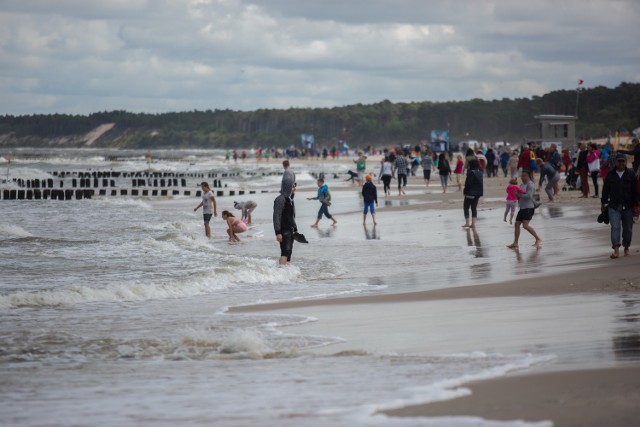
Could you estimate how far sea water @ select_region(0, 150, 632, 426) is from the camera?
7.21 metres

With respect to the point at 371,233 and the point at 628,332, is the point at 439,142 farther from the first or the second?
the point at 628,332

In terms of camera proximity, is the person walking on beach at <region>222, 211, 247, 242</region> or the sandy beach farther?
the person walking on beach at <region>222, 211, 247, 242</region>

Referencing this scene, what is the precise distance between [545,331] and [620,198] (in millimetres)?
6475

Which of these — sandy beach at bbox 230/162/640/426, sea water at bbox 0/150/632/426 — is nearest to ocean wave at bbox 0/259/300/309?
sea water at bbox 0/150/632/426

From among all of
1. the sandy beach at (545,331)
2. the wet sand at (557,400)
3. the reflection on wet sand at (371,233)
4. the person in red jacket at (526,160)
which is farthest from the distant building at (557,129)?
the wet sand at (557,400)

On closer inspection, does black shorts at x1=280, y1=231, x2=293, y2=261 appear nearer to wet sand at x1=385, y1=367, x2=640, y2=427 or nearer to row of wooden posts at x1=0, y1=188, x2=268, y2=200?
wet sand at x1=385, y1=367, x2=640, y2=427

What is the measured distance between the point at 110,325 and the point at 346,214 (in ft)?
60.4

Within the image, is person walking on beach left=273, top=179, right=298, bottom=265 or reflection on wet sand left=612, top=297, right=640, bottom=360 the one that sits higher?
person walking on beach left=273, top=179, right=298, bottom=265

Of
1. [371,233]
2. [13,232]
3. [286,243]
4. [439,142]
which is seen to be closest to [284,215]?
[286,243]

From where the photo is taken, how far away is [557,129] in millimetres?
61375

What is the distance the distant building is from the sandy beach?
42726 millimetres

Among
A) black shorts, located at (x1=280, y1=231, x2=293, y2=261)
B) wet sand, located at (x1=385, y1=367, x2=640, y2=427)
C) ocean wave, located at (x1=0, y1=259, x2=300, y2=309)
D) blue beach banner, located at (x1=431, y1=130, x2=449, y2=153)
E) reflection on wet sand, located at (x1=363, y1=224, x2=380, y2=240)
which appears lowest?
ocean wave, located at (x1=0, y1=259, x2=300, y2=309)

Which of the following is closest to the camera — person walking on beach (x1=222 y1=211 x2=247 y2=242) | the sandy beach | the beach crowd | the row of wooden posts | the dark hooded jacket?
the sandy beach

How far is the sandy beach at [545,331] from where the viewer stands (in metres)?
6.45
